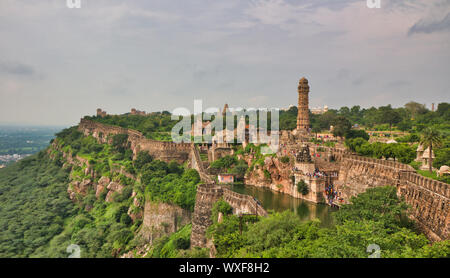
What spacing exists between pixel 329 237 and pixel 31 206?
49.0 metres

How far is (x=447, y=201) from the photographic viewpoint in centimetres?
1822

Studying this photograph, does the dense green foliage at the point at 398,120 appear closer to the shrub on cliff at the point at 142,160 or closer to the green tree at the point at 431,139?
the green tree at the point at 431,139

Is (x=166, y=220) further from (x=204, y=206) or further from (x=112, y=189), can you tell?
(x=112, y=189)

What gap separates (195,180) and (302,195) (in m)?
13.2

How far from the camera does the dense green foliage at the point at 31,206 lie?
1525 inches

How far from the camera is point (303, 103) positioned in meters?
60.4

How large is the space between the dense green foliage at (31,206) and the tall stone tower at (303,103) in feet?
144

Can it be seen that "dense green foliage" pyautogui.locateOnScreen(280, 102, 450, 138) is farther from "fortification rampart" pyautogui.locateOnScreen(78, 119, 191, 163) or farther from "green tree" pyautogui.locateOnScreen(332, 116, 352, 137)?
"fortification rampart" pyautogui.locateOnScreen(78, 119, 191, 163)

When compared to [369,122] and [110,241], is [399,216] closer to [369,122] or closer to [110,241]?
[110,241]

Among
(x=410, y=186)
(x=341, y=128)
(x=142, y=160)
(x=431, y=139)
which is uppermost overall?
(x=341, y=128)

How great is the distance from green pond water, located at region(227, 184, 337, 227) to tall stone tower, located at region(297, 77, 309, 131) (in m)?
22.4

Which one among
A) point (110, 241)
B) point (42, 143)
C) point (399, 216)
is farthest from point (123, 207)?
point (42, 143)

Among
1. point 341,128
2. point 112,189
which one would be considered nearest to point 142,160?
point 112,189
